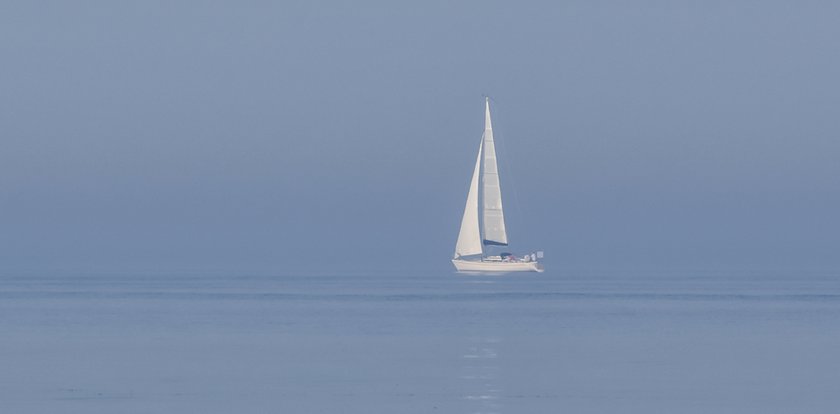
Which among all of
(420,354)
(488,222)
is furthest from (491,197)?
(420,354)

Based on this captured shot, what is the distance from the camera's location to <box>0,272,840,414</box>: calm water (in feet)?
104

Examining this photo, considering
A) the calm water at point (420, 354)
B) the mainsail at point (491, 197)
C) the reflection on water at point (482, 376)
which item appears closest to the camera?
the reflection on water at point (482, 376)

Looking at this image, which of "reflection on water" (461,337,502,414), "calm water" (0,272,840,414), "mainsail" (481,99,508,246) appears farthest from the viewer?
"mainsail" (481,99,508,246)

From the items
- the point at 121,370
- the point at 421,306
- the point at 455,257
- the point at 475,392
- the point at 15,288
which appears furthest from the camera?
the point at 455,257

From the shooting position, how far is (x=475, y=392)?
33.1m

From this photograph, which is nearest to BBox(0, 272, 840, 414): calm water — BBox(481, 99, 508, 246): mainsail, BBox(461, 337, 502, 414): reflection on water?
BBox(461, 337, 502, 414): reflection on water

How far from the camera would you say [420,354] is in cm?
4344

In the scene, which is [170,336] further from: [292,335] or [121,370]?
[121,370]

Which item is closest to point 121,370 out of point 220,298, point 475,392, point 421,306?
point 475,392

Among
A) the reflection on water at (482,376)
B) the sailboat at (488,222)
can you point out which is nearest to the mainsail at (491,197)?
the sailboat at (488,222)

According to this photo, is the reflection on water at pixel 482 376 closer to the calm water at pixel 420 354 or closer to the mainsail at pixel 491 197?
the calm water at pixel 420 354

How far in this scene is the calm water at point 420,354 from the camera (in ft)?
104

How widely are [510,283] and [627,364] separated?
6048cm

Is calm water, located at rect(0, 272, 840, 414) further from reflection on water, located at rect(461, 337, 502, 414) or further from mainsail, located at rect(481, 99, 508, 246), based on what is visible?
mainsail, located at rect(481, 99, 508, 246)
